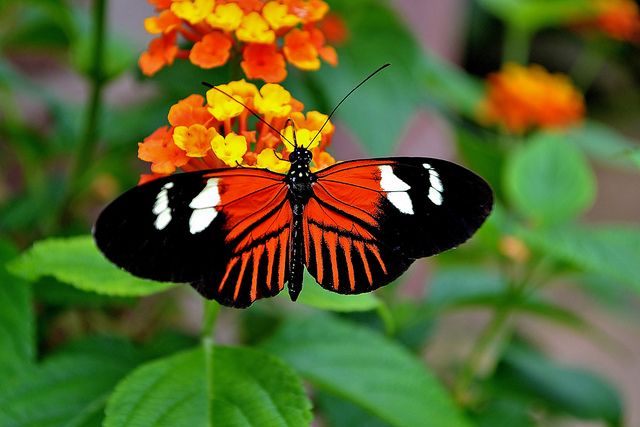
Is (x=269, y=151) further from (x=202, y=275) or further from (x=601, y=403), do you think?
(x=601, y=403)

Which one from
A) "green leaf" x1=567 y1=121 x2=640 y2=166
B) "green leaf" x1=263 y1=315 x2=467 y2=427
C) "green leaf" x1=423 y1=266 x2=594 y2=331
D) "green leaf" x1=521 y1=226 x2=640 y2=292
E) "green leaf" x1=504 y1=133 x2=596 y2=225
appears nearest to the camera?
"green leaf" x1=263 y1=315 x2=467 y2=427

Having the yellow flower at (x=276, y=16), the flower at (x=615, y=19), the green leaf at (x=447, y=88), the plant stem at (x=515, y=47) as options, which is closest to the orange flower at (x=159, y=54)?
the yellow flower at (x=276, y=16)

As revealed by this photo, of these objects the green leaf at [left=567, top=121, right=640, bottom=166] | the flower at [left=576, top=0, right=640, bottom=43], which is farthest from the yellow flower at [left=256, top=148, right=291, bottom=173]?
the flower at [left=576, top=0, right=640, bottom=43]

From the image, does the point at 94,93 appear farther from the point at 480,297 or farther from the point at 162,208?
the point at 480,297

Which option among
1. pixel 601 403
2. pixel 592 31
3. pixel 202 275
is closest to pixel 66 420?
pixel 202 275

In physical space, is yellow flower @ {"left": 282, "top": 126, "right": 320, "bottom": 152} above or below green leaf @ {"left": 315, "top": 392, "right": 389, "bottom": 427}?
above

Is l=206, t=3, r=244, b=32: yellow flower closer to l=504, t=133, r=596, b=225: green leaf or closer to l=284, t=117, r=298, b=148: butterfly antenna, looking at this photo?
l=284, t=117, r=298, b=148: butterfly antenna

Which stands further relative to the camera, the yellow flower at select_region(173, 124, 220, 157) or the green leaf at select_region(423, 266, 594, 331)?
the green leaf at select_region(423, 266, 594, 331)
